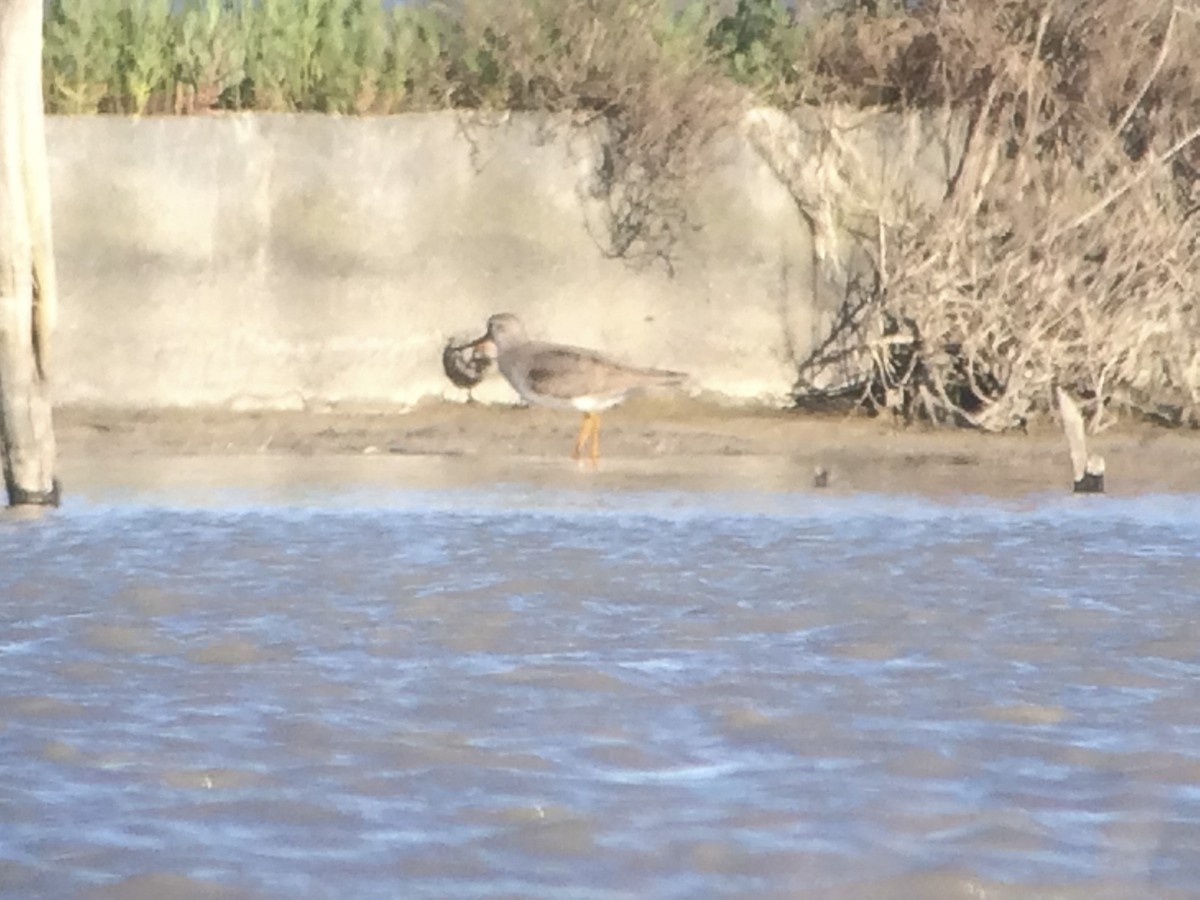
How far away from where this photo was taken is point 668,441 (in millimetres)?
11633

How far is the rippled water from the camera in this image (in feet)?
13.7

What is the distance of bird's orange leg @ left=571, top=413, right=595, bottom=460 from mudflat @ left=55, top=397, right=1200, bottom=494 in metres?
0.07

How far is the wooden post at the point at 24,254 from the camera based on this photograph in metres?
8.20

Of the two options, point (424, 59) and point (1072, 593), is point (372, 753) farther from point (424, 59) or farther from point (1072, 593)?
point (424, 59)

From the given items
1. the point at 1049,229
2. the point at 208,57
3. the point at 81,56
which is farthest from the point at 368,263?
the point at 1049,229

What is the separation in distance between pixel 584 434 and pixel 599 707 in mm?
5969

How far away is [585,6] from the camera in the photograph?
41.2ft

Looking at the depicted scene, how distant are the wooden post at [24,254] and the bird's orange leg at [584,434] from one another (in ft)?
10.2

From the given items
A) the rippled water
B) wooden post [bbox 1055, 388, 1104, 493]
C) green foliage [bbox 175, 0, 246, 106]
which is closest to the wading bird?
green foliage [bbox 175, 0, 246, 106]

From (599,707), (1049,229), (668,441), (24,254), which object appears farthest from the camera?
(1049,229)

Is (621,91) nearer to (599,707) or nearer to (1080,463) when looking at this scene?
(1080,463)

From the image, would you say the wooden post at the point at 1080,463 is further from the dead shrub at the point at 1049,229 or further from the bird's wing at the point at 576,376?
the bird's wing at the point at 576,376

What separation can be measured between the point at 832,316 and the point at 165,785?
8.18 meters

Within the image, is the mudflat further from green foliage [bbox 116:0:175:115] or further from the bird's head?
green foliage [bbox 116:0:175:115]
